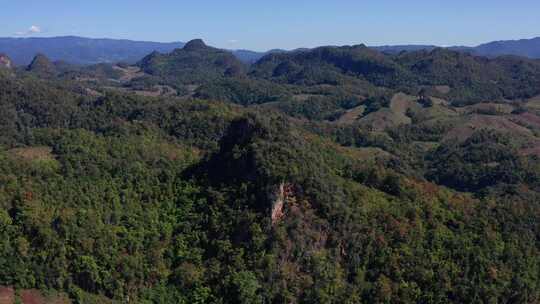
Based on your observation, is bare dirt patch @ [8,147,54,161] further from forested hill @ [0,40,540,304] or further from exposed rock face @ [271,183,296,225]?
exposed rock face @ [271,183,296,225]

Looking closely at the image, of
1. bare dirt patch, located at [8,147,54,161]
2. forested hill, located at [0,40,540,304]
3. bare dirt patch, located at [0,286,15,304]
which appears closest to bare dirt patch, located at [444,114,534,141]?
forested hill, located at [0,40,540,304]

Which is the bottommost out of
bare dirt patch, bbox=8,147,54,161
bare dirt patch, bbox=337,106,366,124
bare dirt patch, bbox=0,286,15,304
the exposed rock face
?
bare dirt patch, bbox=0,286,15,304

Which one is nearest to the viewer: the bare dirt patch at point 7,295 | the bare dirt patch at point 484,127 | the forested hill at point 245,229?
the bare dirt patch at point 7,295

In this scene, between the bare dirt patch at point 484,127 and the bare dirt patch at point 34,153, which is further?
the bare dirt patch at point 484,127

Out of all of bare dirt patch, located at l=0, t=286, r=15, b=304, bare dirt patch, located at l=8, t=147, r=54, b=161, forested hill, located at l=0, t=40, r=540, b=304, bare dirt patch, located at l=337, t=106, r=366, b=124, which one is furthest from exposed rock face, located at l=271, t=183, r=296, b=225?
bare dirt patch, located at l=337, t=106, r=366, b=124

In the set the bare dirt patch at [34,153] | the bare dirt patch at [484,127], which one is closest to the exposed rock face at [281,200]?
the bare dirt patch at [34,153]

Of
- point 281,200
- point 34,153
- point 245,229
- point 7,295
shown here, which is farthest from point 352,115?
point 7,295

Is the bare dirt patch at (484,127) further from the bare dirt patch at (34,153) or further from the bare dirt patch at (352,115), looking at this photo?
the bare dirt patch at (34,153)

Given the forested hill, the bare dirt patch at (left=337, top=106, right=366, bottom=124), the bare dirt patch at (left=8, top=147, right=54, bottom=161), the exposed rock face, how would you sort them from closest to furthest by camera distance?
the forested hill → the exposed rock face → the bare dirt patch at (left=8, top=147, right=54, bottom=161) → the bare dirt patch at (left=337, top=106, right=366, bottom=124)

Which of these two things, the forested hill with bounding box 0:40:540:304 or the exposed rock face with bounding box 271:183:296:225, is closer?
the forested hill with bounding box 0:40:540:304

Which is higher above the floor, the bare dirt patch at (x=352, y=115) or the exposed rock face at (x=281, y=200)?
the exposed rock face at (x=281, y=200)

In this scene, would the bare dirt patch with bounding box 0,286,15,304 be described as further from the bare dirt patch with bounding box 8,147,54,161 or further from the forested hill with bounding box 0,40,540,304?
the bare dirt patch with bounding box 8,147,54,161

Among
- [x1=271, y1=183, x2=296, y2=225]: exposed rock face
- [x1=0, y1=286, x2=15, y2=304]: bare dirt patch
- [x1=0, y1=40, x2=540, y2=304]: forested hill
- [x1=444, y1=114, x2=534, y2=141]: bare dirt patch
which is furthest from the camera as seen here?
[x1=444, y1=114, x2=534, y2=141]: bare dirt patch

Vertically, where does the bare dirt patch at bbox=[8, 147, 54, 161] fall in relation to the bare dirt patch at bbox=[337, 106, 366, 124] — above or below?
above
